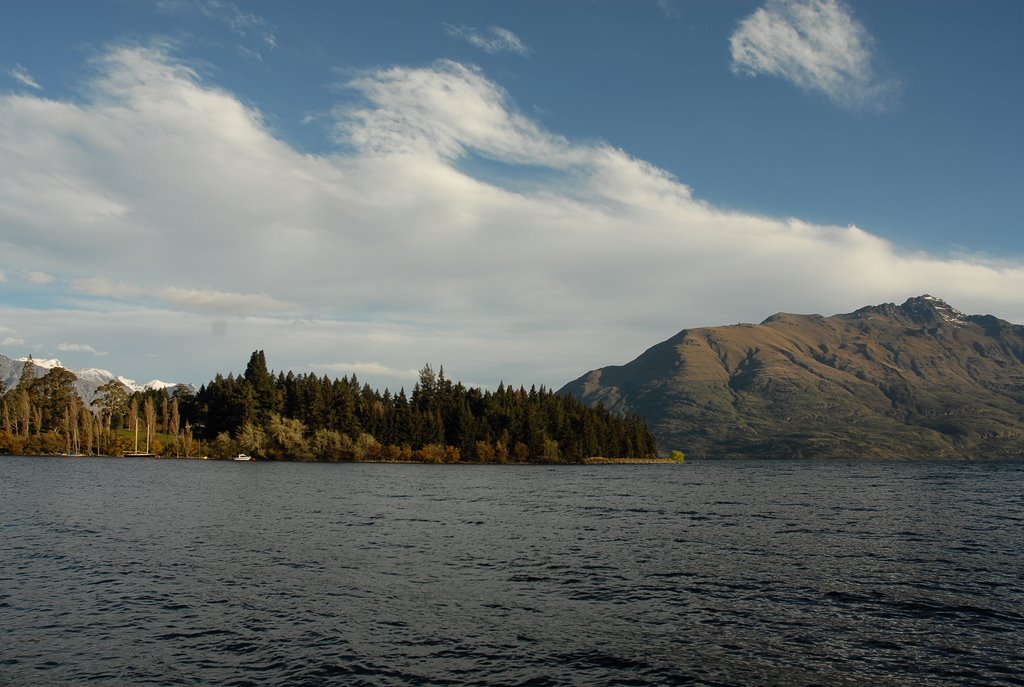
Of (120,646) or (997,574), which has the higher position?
(120,646)

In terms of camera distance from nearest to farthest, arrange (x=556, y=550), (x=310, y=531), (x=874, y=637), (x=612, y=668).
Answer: (x=612, y=668), (x=874, y=637), (x=556, y=550), (x=310, y=531)

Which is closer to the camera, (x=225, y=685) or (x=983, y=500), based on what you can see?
(x=225, y=685)

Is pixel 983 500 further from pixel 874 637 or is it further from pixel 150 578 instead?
pixel 150 578

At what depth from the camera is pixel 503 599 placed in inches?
1510

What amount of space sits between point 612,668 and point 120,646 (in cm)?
2129

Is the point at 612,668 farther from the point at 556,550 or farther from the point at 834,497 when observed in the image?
the point at 834,497

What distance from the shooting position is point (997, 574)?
152 ft

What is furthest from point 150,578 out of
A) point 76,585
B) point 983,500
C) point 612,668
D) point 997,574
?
point 983,500

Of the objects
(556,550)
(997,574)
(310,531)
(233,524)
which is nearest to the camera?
(997,574)

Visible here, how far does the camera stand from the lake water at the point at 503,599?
27.3 metres

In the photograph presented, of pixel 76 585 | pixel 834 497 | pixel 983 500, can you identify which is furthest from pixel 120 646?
pixel 983 500

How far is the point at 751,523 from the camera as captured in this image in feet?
244

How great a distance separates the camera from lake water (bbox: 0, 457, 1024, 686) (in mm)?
27297

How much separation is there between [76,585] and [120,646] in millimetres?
14758
